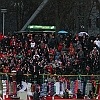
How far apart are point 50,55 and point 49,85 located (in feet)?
19.6

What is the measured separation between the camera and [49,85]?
Answer: 20.2m

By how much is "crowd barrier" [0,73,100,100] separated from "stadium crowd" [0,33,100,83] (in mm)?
743

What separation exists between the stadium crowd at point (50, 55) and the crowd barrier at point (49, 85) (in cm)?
74

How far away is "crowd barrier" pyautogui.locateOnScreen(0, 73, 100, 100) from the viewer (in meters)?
19.9

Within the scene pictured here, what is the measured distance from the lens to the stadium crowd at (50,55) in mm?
22328

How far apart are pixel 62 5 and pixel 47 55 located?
17523 millimetres

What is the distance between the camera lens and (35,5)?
161 feet

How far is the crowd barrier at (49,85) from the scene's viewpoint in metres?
19.9

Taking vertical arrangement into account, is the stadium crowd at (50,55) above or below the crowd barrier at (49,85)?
above

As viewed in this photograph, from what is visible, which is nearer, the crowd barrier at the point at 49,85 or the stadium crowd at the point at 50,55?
the crowd barrier at the point at 49,85

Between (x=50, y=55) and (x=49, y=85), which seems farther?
(x=50, y=55)

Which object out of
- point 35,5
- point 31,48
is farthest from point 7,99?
point 35,5

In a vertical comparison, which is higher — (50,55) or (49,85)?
(50,55)

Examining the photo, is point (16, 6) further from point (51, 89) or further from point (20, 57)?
point (51, 89)
